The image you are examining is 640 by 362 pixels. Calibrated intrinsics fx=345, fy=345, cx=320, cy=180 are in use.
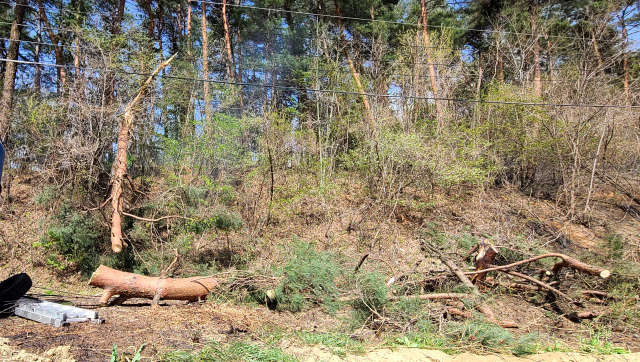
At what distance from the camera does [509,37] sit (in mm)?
15797

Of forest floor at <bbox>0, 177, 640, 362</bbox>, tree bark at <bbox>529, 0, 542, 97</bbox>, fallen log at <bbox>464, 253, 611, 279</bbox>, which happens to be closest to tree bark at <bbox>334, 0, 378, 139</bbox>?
forest floor at <bbox>0, 177, 640, 362</bbox>

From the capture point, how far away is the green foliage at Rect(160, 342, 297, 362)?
3662 millimetres

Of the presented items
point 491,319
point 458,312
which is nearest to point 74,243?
point 458,312

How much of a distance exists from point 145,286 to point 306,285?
298 centimetres

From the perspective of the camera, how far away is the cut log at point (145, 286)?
6.04m

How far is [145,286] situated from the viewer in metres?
6.28

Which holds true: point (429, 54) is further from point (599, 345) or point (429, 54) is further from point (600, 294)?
point (599, 345)

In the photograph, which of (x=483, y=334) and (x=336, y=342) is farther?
(x=483, y=334)

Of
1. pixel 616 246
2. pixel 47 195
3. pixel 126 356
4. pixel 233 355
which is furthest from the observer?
pixel 47 195

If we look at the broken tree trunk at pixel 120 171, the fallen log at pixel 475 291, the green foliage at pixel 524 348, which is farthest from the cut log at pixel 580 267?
the broken tree trunk at pixel 120 171

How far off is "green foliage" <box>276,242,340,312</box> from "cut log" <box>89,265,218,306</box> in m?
1.44

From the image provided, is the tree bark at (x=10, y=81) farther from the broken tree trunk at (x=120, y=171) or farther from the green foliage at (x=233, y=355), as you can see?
the green foliage at (x=233, y=355)


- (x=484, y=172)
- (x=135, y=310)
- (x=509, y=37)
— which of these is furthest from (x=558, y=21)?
(x=135, y=310)

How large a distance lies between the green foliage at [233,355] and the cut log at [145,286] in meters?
2.89
